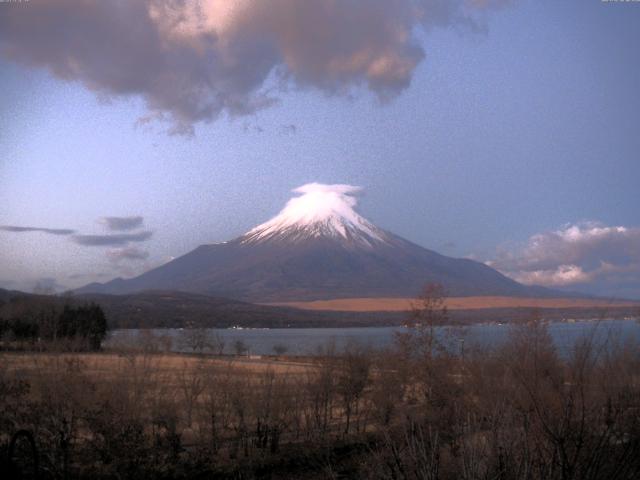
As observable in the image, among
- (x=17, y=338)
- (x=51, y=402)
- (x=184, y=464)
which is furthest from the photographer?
(x=17, y=338)

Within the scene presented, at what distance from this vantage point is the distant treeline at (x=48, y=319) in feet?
190

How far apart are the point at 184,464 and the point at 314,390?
Result: 5205 mm

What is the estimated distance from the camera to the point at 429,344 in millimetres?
25516

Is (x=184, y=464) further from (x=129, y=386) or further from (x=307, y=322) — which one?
(x=307, y=322)

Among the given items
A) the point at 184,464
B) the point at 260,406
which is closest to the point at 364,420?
the point at 260,406

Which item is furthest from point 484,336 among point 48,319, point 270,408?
point 48,319

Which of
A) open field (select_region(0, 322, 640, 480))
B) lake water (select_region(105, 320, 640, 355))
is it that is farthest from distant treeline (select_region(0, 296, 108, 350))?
open field (select_region(0, 322, 640, 480))

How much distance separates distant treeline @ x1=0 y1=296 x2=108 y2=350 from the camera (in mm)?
58000

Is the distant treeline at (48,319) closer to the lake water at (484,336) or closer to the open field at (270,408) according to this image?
the lake water at (484,336)

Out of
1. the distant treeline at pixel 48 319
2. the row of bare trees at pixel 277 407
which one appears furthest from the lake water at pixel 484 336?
the distant treeline at pixel 48 319

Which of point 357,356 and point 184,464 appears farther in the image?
point 357,356

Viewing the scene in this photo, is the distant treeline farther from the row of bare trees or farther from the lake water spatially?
the row of bare trees

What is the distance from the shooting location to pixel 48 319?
198ft

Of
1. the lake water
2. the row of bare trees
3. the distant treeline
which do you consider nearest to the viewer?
the lake water
